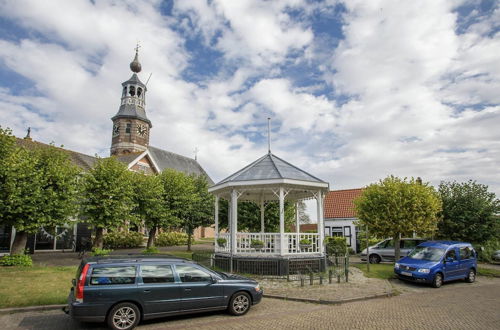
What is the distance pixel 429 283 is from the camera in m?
13.0

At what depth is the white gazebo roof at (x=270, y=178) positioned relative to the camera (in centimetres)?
1395

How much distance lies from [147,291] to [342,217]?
24.6 metres

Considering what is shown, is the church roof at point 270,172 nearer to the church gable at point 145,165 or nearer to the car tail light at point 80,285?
the car tail light at point 80,285

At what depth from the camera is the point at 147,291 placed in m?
7.14

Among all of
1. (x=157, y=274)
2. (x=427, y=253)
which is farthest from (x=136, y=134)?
(x=157, y=274)

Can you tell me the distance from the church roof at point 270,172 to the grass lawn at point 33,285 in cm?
753

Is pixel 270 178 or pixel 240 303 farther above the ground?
pixel 270 178

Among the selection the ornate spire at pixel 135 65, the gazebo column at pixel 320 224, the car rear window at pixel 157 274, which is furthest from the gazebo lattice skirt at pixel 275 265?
the ornate spire at pixel 135 65

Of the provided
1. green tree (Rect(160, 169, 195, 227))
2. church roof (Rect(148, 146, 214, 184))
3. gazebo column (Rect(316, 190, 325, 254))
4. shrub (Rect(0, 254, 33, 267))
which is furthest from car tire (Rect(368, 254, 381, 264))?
church roof (Rect(148, 146, 214, 184))

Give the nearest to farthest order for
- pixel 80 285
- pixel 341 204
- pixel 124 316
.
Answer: pixel 80 285 → pixel 124 316 → pixel 341 204

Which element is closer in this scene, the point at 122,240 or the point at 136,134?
the point at 122,240

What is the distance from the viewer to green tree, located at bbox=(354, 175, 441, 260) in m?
16.5

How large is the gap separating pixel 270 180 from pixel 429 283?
25.4ft

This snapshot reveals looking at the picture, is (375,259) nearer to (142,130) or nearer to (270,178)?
(270,178)
